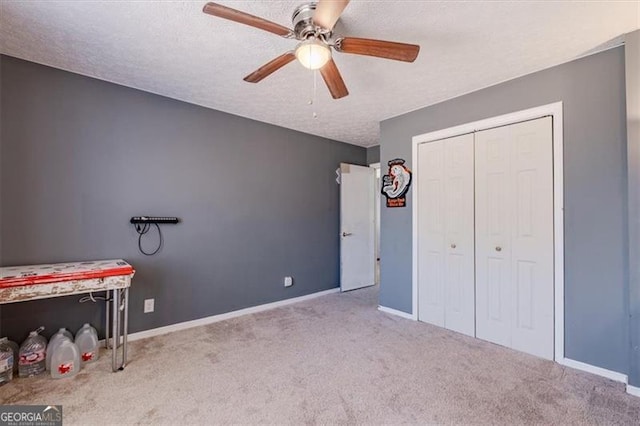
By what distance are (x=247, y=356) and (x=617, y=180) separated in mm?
3111

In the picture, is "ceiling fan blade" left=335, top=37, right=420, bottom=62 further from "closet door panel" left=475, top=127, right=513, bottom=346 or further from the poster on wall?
the poster on wall

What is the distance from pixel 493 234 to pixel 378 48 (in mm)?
2041

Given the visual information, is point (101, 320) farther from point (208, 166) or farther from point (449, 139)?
point (449, 139)

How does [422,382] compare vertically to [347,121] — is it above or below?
below

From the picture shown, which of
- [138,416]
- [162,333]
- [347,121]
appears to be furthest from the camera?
[347,121]

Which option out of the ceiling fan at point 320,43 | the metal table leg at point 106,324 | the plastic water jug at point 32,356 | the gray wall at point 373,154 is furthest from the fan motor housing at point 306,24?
the gray wall at point 373,154

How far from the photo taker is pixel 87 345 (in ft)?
7.86

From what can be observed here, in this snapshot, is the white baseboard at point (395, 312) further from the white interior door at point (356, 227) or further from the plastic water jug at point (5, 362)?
the plastic water jug at point (5, 362)

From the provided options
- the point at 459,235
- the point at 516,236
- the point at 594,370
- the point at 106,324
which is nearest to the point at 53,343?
the point at 106,324

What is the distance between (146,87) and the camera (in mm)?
2850

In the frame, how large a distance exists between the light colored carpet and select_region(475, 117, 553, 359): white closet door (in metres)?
0.21

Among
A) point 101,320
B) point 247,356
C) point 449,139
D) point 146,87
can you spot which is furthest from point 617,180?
point 101,320

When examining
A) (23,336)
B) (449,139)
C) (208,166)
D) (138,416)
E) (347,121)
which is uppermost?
(347,121)

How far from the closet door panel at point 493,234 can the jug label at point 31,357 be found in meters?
3.63
